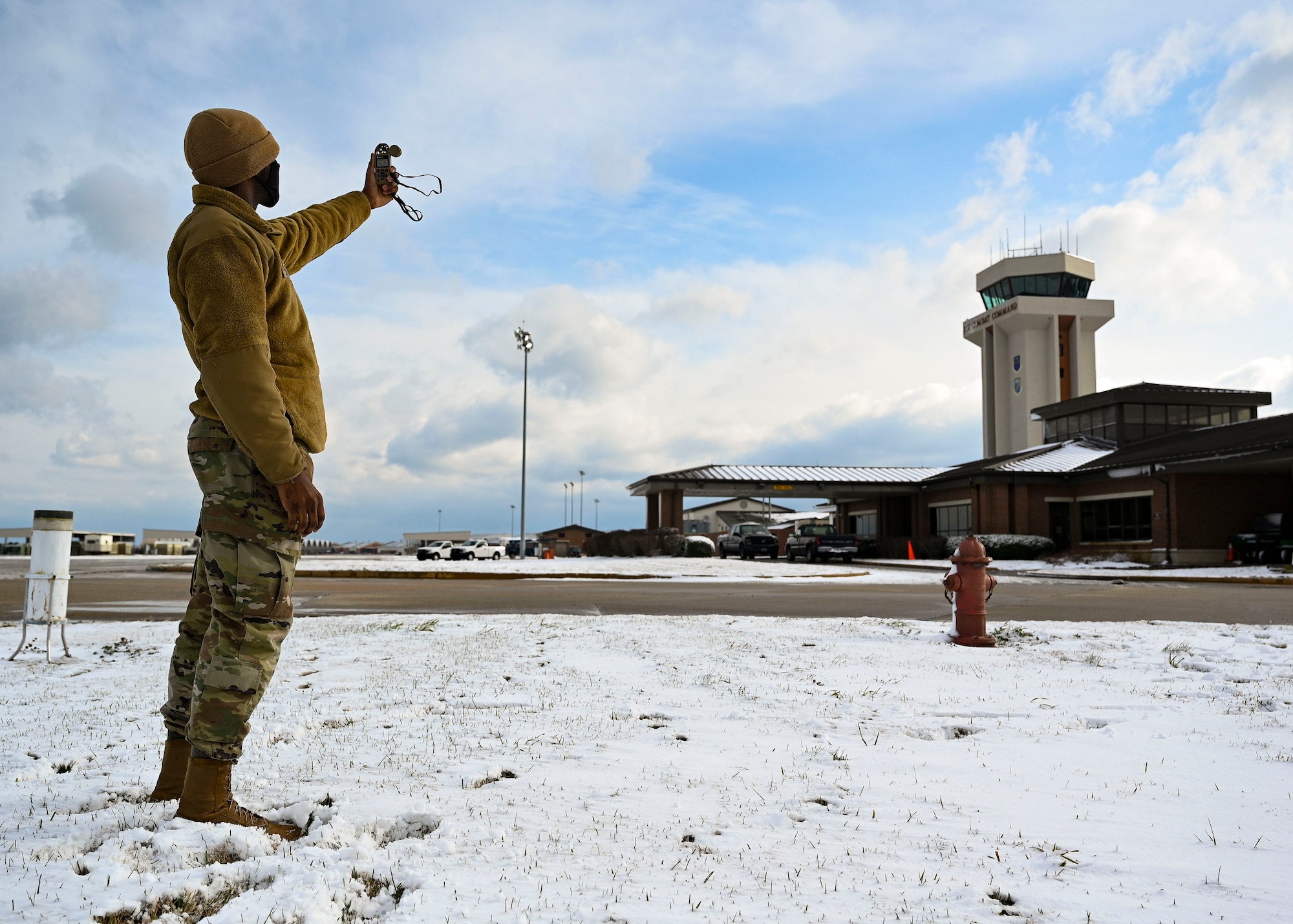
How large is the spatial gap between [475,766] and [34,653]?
214 inches

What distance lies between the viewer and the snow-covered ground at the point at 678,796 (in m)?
2.07

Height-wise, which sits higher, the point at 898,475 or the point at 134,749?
the point at 898,475

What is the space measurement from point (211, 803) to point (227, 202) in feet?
6.22

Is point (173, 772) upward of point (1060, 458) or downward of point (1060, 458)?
downward

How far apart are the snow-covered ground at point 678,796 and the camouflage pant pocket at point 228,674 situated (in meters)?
0.41

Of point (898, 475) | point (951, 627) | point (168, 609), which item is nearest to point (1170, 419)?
point (898, 475)

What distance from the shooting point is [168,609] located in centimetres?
1141

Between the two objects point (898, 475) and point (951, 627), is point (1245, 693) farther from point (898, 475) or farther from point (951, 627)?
point (898, 475)

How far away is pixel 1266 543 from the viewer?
27.3 meters

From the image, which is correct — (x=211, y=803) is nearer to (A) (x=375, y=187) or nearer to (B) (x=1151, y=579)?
(A) (x=375, y=187)

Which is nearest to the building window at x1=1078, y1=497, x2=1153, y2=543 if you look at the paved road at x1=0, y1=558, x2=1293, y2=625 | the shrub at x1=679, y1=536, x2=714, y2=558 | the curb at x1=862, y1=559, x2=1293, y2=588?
the curb at x1=862, y1=559, x2=1293, y2=588

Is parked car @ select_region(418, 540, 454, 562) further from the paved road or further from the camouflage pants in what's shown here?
the camouflage pants

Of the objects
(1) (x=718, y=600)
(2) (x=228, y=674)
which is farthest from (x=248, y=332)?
(1) (x=718, y=600)

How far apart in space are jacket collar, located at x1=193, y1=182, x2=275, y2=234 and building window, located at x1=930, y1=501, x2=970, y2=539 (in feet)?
129
